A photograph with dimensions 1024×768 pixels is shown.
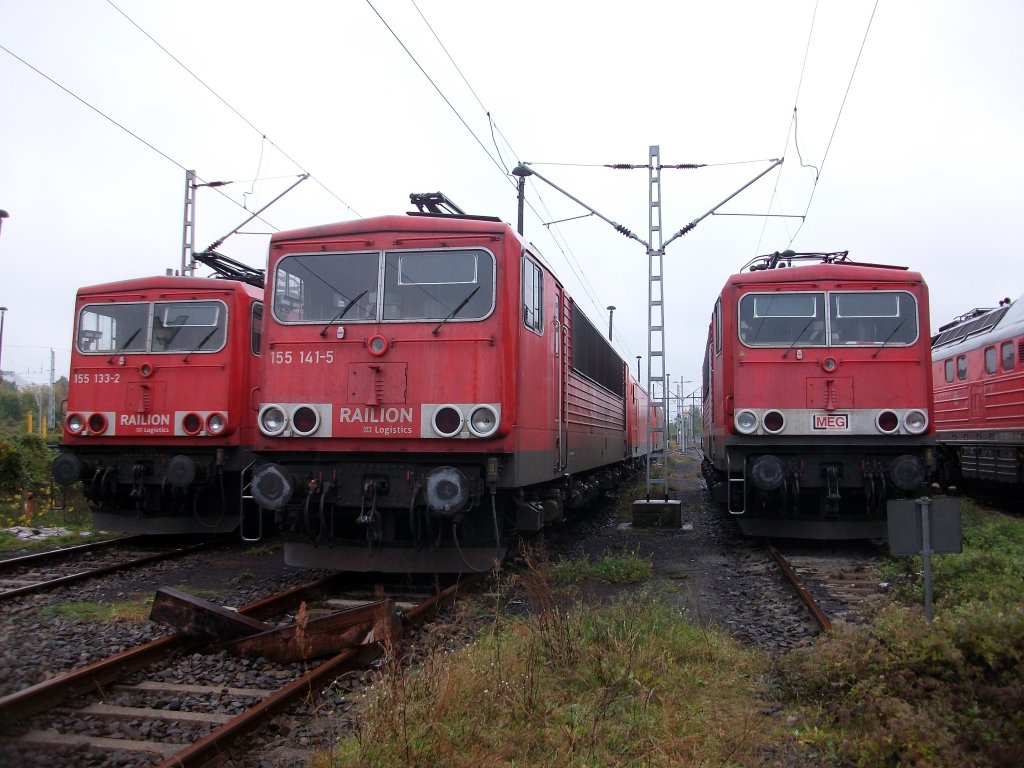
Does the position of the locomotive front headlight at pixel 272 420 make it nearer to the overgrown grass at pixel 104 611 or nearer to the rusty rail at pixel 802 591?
A: the overgrown grass at pixel 104 611

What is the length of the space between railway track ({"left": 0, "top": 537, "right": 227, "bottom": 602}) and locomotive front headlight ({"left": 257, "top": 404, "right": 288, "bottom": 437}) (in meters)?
2.68

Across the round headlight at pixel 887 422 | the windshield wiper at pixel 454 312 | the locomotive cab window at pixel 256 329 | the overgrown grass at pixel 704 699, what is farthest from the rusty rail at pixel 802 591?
the locomotive cab window at pixel 256 329

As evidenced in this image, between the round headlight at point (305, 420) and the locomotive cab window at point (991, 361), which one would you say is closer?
the round headlight at point (305, 420)

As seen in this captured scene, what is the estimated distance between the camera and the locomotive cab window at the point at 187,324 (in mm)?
10836

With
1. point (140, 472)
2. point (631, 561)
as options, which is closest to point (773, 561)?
point (631, 561)

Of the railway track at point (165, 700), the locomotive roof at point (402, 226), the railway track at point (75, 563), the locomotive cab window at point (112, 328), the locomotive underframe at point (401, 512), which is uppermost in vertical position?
the locomotive roof at point (402, 226)

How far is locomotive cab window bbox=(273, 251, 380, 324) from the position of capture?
7863 mm

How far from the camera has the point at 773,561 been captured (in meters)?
9.68

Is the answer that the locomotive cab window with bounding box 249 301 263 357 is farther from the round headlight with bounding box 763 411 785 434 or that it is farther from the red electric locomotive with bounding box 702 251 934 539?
the round headlight with bounding box 763 411 785 434

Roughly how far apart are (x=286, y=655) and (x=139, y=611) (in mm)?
2261

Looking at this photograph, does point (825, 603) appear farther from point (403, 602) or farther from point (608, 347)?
point (608, 347)

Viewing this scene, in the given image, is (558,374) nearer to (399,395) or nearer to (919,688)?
(399,395)

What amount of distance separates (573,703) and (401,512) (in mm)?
3574

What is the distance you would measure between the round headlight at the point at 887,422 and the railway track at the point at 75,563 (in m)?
8.67
